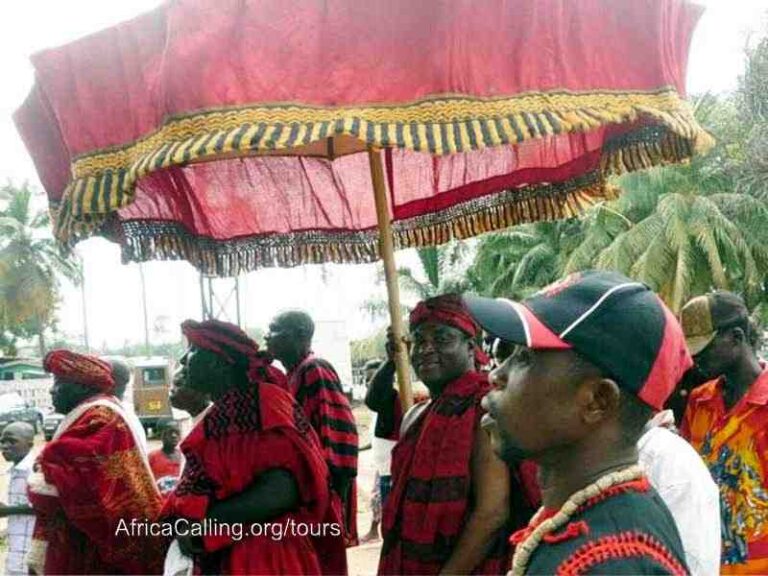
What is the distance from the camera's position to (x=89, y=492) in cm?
381

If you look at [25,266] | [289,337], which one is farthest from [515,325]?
[25,266]

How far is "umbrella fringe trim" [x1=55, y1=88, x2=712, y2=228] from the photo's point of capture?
2150 millimetres

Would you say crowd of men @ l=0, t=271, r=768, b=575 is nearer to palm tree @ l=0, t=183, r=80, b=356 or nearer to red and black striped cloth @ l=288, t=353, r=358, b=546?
red and black striped cloth @ l=288, t=353, r=358, b=546

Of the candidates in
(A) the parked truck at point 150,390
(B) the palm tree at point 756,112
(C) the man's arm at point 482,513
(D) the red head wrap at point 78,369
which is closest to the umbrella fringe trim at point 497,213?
(D) the red head wrap at point 78,369

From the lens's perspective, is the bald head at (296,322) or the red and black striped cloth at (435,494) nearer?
the red and black striped cloth at (435,494)

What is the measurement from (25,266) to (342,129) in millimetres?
41047

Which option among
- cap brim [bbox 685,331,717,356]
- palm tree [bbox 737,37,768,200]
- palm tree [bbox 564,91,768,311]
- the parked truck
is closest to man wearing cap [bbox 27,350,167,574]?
cap brim [bbox 685,331,717,356]

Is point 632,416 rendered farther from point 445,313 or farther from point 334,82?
point 445,313

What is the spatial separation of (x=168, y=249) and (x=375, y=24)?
2.30 m

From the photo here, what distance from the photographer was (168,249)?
425 cm

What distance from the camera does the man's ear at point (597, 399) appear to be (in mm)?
1558

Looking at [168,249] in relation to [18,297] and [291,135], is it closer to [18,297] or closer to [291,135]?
[291,135]

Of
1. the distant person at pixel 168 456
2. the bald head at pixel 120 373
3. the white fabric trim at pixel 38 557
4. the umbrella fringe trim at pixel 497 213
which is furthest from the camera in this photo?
the distant person at pixel 168 456

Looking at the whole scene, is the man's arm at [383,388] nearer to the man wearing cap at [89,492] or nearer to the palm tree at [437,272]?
the man wearing cap at [89,492]
